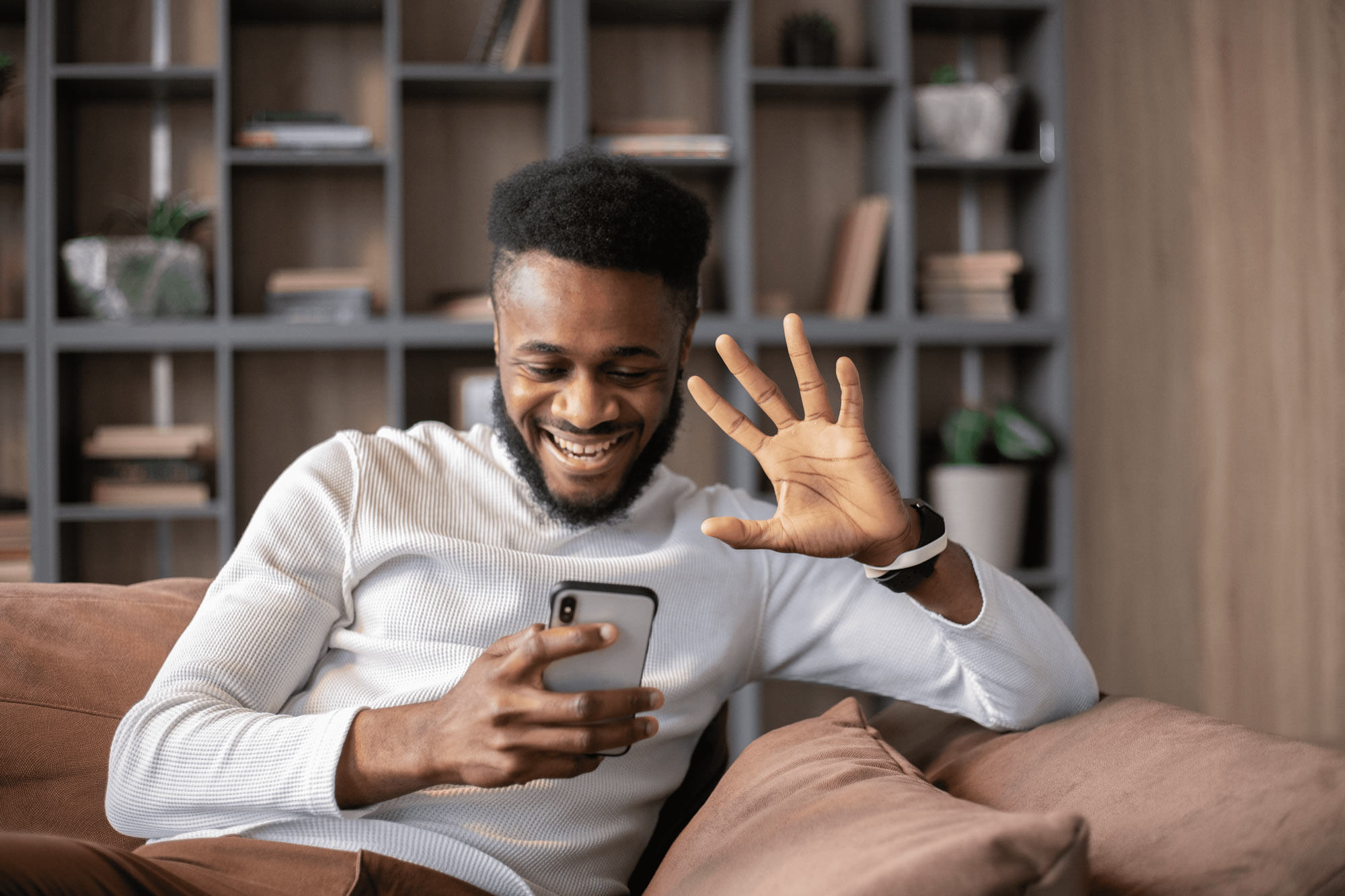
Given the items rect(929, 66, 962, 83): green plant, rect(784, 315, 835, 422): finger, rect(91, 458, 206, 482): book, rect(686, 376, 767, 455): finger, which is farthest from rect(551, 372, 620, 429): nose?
rect(929, 66, 962, 83): green plant

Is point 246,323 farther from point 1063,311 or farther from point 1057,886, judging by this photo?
point 1057,886

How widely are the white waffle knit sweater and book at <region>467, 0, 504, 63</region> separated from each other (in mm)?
1666

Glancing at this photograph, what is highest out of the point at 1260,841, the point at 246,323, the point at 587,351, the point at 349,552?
the point at 246,323

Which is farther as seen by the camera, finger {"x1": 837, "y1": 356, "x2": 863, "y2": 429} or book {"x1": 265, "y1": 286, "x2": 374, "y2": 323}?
book {"x1": 265, "y1": 286, "x2": 374, "y2": 323}

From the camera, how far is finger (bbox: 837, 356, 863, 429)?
959 millimetres

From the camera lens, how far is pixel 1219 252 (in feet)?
6.50

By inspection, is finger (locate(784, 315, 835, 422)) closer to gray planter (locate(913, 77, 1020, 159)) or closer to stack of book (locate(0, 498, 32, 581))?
gray planter (locate(913, 77, 1020, 159))

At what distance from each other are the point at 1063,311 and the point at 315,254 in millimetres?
2100

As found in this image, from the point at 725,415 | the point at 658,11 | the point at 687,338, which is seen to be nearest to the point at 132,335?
the point at 658,11

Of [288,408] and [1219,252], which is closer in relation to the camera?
[1219,252]

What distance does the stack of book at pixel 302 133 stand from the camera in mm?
2551

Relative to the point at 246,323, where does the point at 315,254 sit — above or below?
above

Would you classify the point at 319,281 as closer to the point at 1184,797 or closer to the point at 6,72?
the point at 6,72

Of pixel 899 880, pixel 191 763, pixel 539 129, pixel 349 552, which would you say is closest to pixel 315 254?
pixel 539 129
